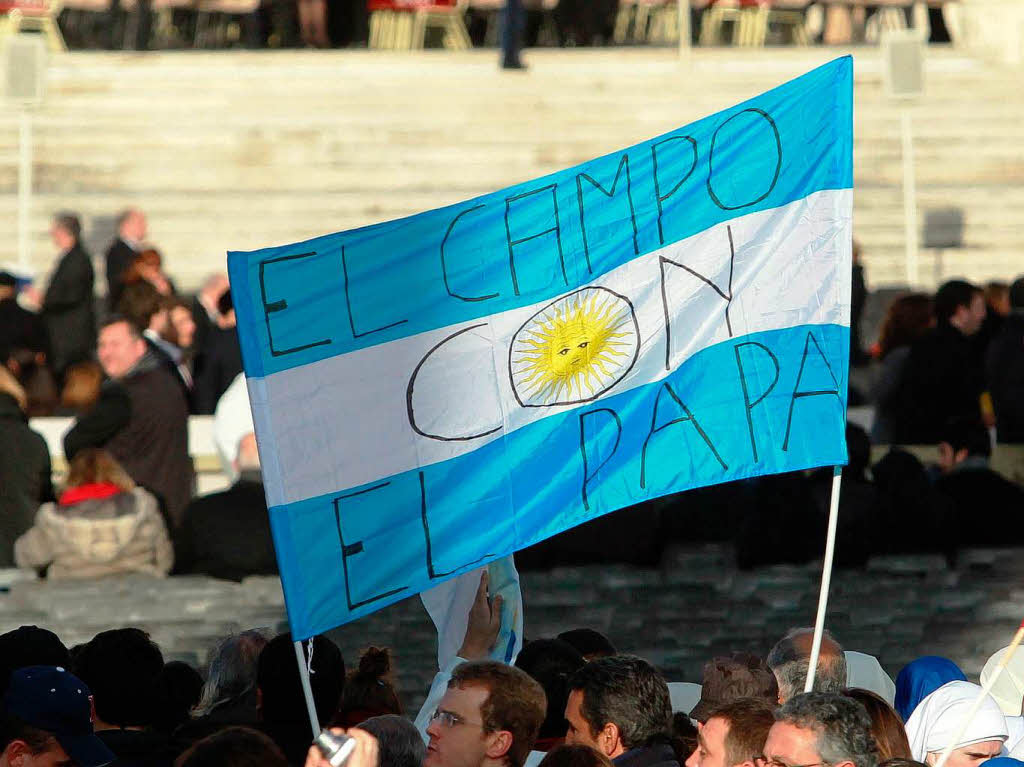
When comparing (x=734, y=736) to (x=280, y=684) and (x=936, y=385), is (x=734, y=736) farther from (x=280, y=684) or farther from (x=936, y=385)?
(x=936, y=385)

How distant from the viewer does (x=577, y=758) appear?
424 centimetres

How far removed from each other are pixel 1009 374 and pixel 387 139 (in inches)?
365

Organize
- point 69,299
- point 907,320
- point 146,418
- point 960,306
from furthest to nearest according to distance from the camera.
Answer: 1. point 69,299
2. point 907,320
3. point 960,306
4. point 146,418

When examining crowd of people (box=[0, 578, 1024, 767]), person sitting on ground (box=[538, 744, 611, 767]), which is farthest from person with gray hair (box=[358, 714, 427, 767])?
person sitting on ground (box=[538, 744, 611, 767])

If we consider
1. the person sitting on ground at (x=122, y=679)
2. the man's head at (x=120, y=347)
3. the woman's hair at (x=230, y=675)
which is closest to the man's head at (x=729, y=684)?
the woman's hair at (x=230, y=675)

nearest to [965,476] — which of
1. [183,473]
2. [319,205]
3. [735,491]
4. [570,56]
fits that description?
[735,491]

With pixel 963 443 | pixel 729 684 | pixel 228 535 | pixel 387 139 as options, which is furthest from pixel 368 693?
pixel 387 139

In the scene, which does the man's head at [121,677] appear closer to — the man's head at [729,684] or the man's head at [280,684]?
the man's head at [280,684]

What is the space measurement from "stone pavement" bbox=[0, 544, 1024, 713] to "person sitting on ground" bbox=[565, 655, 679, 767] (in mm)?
3514

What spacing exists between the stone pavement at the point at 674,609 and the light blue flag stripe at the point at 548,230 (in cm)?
310

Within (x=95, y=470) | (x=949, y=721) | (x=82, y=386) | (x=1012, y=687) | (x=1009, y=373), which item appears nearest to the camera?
(x=949, y=721)

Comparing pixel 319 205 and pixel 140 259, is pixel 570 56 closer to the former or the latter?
pixel 319 205

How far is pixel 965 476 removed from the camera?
993 cm

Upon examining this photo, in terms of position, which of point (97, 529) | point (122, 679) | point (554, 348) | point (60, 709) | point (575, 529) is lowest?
point (575, 529)
